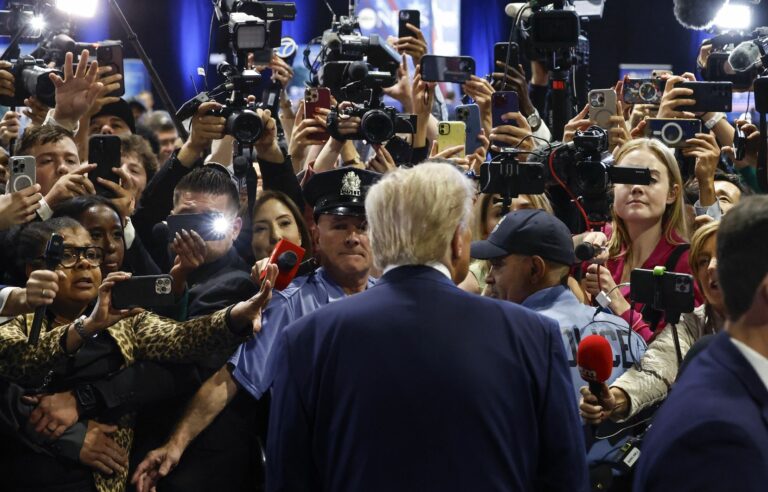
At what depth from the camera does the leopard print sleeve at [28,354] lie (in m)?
3.18

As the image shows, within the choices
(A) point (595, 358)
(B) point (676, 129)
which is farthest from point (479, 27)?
(A) point (595, 358)

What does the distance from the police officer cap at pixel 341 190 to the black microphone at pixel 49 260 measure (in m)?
0.79

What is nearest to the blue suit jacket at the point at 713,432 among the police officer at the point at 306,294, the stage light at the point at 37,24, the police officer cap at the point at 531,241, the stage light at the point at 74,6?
the police officer cap at the point at 531,241

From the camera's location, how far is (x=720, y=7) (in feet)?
18.6

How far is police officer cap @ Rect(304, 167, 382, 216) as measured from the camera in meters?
3.50

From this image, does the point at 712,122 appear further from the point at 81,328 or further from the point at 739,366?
the point at 739,366

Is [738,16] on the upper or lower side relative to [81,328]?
upper

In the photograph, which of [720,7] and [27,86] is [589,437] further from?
[720,7]

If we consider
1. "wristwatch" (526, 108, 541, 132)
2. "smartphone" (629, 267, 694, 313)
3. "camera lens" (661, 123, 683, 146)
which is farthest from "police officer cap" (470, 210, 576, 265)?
"wristwatch" (526, 108, 541, 132)

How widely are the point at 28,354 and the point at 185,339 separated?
43 centimetres

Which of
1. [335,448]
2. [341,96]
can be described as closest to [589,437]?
[335,448]

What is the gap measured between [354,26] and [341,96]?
553mm

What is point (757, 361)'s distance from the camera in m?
1.80

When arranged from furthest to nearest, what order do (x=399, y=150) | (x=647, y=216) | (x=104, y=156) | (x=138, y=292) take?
(x=399, y=150)
(x=104, y=156)
(x=647, y=216)
(x=138, y=292)
